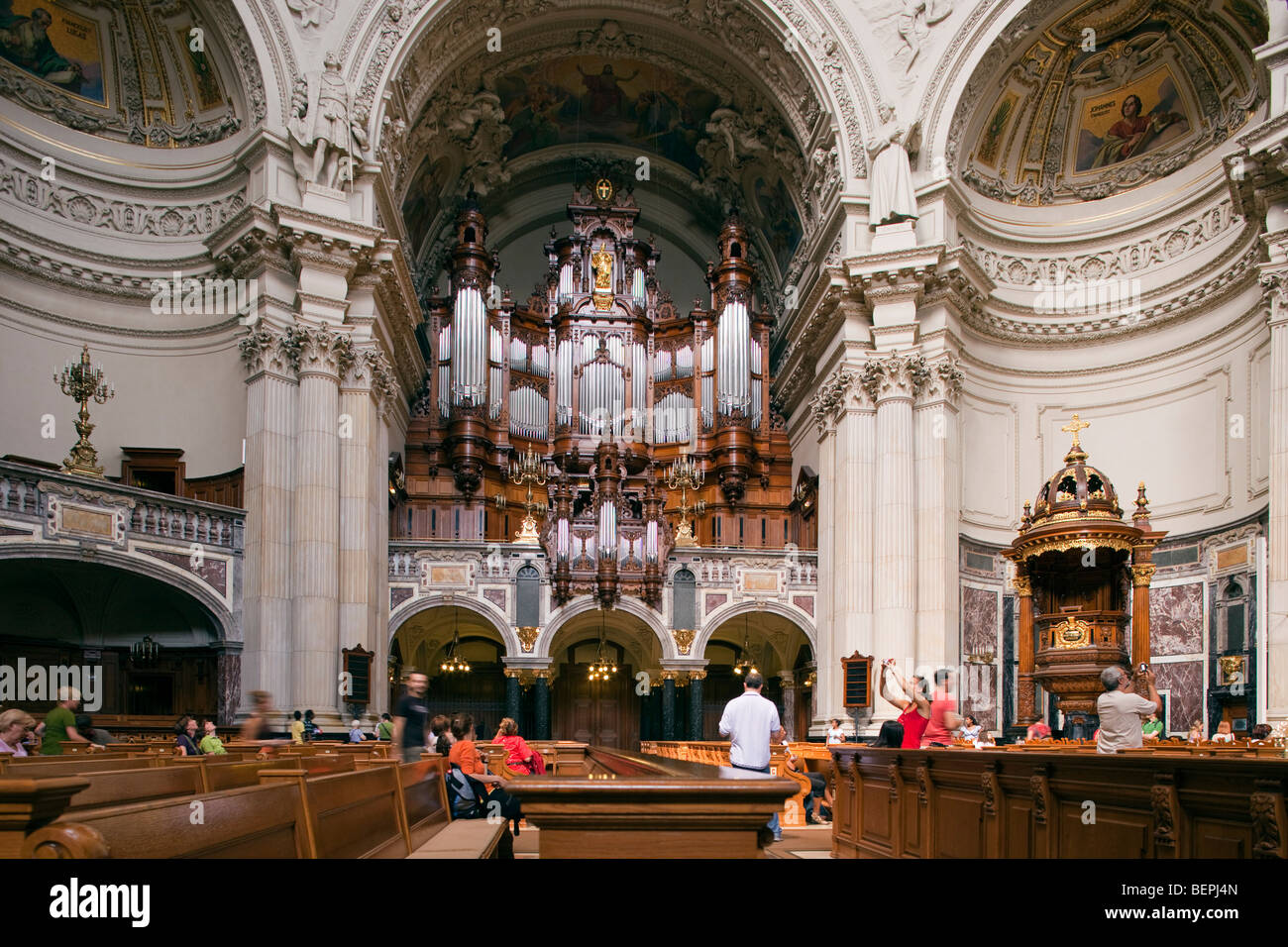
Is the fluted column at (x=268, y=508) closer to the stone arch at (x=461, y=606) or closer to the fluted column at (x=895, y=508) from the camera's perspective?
the stone arch at (x=461, y=606)

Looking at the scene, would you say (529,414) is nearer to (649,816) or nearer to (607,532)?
(607,532)

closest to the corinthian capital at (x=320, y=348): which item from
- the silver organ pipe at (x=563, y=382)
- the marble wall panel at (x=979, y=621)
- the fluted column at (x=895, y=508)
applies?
the silver organ pipe at (x=563, y=382)

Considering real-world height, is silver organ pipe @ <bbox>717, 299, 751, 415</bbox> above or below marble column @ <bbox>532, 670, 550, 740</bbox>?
above

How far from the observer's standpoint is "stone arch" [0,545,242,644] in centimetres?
1510

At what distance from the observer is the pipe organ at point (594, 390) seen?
2516cm

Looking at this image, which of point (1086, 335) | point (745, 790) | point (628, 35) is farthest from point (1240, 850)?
point (628, 35)

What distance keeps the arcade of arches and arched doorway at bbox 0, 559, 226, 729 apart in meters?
0.08

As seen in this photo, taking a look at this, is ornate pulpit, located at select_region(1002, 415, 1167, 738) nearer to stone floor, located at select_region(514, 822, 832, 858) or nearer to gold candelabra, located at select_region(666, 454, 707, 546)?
stone floor, located at select_region(514, 822, 832, 858)

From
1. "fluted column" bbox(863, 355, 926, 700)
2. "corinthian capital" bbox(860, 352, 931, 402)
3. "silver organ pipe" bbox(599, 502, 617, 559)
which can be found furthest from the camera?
"silver organ pipe" bbox(599, 502, 617, 559)

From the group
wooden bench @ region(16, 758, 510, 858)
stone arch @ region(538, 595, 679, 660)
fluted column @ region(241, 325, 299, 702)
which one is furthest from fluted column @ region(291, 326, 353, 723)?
wooden bench @ region(16, 758, 510, 858)

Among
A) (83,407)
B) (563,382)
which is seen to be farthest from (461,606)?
(83,407)

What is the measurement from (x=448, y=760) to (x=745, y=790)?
19.7 feet

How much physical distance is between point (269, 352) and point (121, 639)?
582 cm

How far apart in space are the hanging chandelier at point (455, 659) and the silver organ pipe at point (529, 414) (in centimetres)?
497
